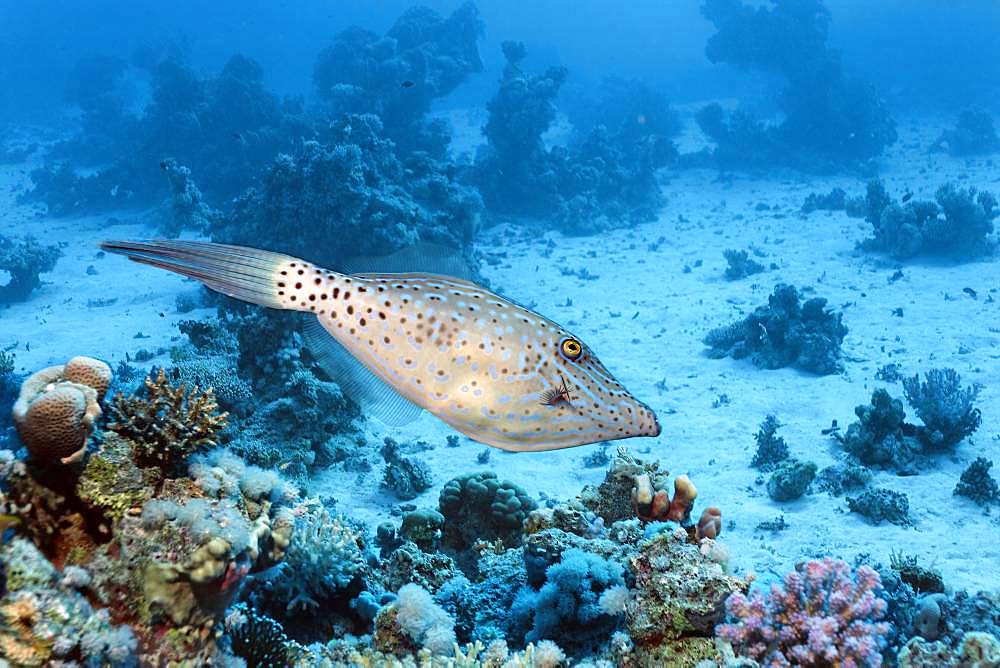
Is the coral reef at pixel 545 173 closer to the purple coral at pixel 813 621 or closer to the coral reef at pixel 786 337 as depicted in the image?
the coral reef at pixel 786 337

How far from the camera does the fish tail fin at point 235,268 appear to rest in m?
2.21

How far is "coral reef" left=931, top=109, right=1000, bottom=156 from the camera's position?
1384 inches

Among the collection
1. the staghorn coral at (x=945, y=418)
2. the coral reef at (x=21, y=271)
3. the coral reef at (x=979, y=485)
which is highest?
the coral reef at (x=21, y=271)

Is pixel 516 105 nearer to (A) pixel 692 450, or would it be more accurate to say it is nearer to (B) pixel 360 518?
(A) pixel 692 450

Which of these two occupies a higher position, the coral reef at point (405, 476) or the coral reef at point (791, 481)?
the coral reef at point (791, 481)

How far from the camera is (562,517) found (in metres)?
5.44

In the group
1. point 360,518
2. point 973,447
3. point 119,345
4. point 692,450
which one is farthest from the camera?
point 119,345

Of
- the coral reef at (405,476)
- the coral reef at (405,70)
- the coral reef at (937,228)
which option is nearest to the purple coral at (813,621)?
the coral reef at (405,476)

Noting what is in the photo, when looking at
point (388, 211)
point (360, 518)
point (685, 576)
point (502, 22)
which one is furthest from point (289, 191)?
point (502, 22)

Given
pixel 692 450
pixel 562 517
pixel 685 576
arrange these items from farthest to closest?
pixel 692 450
pixel 562 517
pixel 685 576

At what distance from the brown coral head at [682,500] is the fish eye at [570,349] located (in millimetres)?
2960

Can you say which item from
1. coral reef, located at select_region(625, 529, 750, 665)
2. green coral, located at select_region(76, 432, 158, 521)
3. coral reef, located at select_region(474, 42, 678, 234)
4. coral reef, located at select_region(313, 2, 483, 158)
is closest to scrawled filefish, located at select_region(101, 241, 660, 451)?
green coral, located at select_region(76, 432, 158, 521)

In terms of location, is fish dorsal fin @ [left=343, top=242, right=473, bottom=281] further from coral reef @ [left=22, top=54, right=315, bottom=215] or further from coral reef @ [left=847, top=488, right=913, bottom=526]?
coral reef @ [left=22, top=54, right=315, bottom=215]

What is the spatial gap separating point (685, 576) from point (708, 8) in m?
51.3
